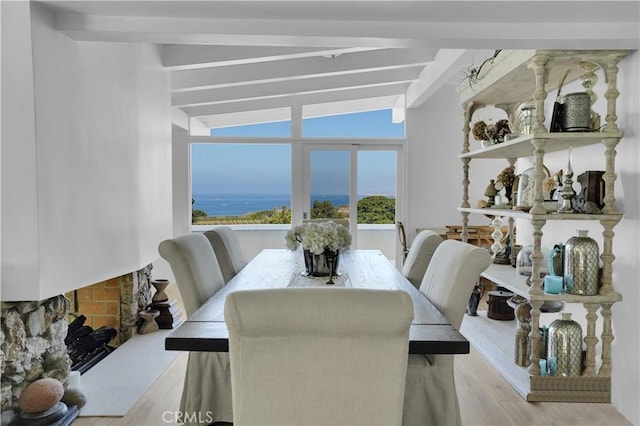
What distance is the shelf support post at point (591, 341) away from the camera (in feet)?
8.70

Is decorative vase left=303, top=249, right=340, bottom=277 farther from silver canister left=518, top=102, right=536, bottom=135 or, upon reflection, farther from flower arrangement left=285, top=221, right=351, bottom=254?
silver canister left=518, top=102, right=536, bottom=135

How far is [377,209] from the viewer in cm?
630

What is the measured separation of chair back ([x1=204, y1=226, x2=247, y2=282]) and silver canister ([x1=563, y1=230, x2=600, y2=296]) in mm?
2131

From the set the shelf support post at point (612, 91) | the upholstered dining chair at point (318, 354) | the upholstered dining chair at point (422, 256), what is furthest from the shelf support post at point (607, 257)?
the upholstered dining chair at point (318, 354)

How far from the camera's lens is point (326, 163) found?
616 centimetres

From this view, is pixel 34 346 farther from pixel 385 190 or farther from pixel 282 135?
pixel 385 190

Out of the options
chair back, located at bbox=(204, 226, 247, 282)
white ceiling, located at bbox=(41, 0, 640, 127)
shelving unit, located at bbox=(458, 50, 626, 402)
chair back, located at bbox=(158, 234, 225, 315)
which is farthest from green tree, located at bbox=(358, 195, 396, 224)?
chair back, located at bbox=(158, 234, 225, 315)

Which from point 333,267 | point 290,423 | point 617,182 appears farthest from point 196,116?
point 290,423

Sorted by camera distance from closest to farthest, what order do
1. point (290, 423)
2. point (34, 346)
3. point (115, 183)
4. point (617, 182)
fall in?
1. point (290, 423)
2. point (34, 346)
3. point (617, 182)
4. point (115, 183)

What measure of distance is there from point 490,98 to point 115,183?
9.85 feet

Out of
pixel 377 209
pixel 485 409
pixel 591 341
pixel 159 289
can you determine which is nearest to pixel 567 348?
pixel 591 341

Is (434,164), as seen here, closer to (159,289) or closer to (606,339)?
(606,339)

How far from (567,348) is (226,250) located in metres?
2.23

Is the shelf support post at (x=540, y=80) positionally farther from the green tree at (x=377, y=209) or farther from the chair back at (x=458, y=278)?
the green tree at (x=377, y=209)
